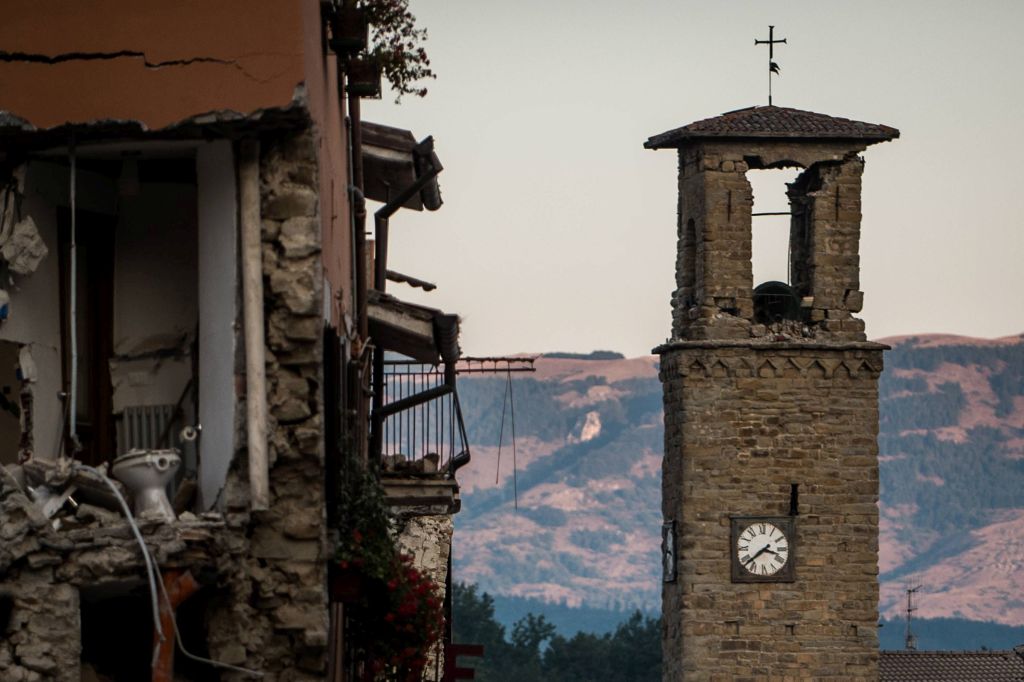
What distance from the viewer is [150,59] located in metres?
12.9

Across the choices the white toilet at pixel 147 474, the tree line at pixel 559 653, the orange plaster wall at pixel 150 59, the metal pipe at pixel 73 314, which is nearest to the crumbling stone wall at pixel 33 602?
the white toilet at pixel 147 474

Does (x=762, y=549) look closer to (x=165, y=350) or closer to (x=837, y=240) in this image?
(x=837, y=240)

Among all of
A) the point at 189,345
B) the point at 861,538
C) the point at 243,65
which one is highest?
the point at 243,65

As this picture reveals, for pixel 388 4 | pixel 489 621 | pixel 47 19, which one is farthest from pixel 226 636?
pixel 489 621

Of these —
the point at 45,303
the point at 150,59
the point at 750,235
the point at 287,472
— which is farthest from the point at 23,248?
the point at 750,235

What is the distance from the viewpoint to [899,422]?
19788cm

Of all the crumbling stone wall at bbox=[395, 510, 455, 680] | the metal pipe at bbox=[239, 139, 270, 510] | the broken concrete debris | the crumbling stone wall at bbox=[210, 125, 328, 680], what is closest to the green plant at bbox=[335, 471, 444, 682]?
the crumbling stone wall at bbox=[210, 125, 328, 680]

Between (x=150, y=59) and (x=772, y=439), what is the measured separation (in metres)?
25.0

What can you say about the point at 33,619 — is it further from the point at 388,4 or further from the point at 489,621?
the point at 489,621

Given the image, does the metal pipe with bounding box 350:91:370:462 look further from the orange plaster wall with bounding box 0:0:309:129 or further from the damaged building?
the orange plaster wall with bounding box 0:0:309:129

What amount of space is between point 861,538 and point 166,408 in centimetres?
2473

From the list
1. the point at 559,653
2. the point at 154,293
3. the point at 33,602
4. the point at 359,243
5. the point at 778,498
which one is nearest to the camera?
the point at 33,602

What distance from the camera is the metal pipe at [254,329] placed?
12.8m

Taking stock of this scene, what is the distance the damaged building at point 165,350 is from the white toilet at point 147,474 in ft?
0.04
